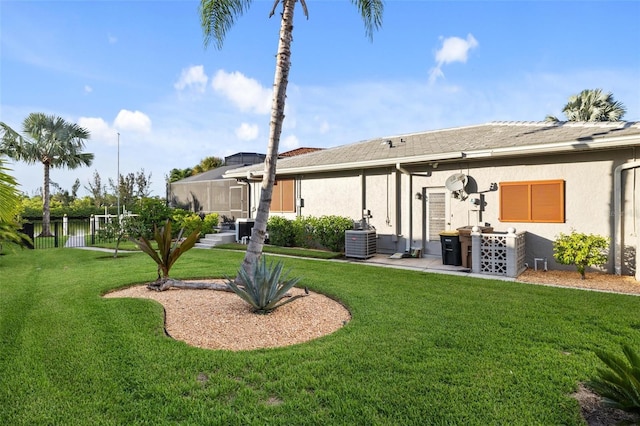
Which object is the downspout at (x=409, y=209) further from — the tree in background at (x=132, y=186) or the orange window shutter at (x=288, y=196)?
the tree in background at (x=132, y=186)

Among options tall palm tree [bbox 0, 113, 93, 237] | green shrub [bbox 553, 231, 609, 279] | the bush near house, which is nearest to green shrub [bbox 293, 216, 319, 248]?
the bush near house

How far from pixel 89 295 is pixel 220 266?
3.60 metres

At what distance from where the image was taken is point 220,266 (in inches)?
386

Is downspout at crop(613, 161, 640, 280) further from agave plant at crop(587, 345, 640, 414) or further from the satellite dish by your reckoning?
agave plant at crop(587, 345, 640, 414)

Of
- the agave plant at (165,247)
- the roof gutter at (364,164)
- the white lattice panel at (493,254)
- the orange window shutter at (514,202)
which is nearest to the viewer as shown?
the agave plant at (165,247)

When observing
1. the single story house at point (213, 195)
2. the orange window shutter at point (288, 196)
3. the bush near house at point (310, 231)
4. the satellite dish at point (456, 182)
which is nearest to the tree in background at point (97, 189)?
the single story house at point (213, 195)

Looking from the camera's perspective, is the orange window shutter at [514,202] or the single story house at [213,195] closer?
the orange window shutter at [514,202]

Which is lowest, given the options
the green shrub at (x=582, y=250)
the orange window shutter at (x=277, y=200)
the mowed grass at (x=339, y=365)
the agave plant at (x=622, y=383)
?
the mowed grass at (x=339, y=365)

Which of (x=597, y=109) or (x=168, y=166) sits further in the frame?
(x=168, y=166)

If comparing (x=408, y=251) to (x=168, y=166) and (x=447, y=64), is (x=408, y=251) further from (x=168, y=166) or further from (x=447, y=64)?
(x=168, y=166)

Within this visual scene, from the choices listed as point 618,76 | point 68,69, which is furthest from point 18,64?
point 618,76

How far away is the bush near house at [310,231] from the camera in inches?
486

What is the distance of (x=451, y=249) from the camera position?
383 inches

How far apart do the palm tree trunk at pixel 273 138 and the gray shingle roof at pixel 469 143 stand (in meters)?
5.49
